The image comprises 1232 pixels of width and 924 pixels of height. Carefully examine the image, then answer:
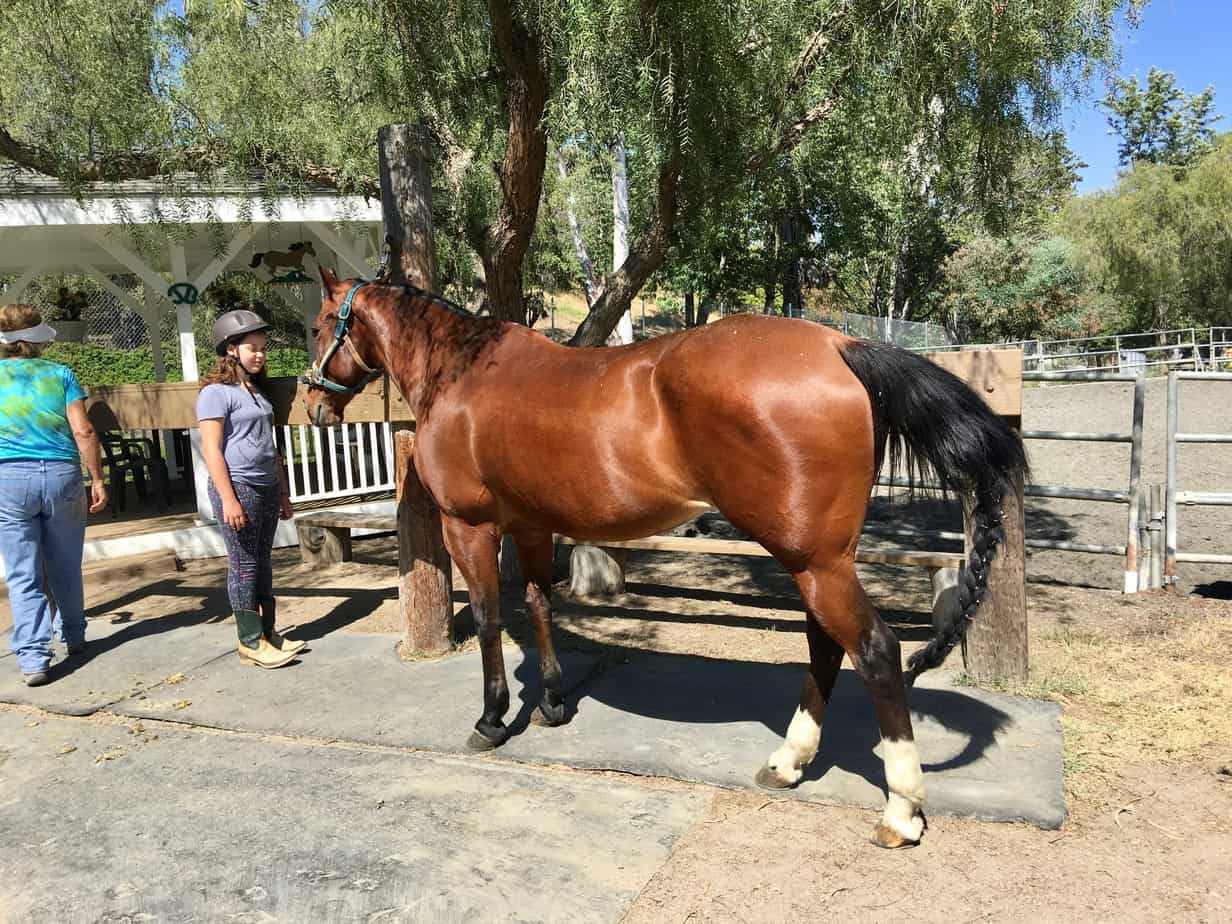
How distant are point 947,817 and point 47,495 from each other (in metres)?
4.68

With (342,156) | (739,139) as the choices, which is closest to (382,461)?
(342,156)

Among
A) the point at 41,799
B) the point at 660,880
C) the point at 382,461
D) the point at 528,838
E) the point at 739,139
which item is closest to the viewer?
the point at 660,880

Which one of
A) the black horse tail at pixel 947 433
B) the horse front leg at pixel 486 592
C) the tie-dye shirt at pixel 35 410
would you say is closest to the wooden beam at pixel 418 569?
the horse front leg at pixel 486 592

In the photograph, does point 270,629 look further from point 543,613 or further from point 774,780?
point 774,780

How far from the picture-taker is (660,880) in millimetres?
2641

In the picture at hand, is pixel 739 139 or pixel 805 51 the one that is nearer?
pixel 805 51

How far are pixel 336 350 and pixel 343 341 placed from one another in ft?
0.18

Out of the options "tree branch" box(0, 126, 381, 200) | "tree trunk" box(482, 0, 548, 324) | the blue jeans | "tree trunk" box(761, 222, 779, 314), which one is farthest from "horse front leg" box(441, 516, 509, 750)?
"tree trunk" box(761, 222, 779, 314)

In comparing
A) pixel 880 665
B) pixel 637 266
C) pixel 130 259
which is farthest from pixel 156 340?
pixel 880 665

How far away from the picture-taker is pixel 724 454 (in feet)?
9.45

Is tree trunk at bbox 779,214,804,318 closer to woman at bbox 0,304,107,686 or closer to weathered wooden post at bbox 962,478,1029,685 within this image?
weathered wooden post at bbox 962,478,1029,685

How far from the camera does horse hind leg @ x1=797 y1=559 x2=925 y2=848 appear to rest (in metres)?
2.76

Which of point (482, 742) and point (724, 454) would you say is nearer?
point (724, 454)

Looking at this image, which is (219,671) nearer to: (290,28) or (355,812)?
(355,812)
